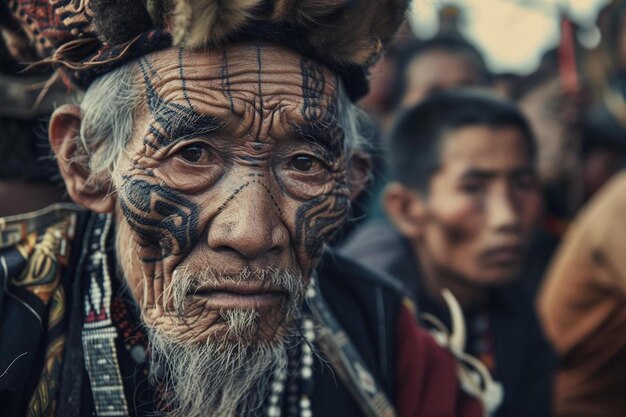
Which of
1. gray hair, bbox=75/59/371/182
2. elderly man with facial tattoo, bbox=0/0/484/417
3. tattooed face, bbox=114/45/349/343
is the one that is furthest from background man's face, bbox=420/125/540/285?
tattooed face, bbox=114/45/349/343

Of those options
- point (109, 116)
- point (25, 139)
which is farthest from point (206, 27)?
point (25, 139)

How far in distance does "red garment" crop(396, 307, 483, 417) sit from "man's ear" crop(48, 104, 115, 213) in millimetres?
1070

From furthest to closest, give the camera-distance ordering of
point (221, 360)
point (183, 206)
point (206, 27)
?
point (221, 360) < point (183, 206) < point (206, 27)

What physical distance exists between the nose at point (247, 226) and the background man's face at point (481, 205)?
6.64 ft

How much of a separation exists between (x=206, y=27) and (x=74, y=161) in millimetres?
620

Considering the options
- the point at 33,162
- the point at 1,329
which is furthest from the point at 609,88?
the point at 1,329

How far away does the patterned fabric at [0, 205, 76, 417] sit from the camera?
6.63 feet

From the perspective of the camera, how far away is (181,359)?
198 centimetres

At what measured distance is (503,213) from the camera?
12.0 ft

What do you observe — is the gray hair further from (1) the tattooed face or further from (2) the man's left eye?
(2) the man's left eye

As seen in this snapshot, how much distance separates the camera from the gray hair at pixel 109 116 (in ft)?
6.47

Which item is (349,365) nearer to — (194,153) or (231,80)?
(194,153)

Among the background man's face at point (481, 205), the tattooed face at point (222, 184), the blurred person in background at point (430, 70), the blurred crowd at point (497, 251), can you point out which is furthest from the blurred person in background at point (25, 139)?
the blurred person in background at point (430, 70)

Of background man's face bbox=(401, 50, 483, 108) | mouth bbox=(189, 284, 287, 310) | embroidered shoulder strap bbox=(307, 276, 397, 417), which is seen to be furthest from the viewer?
background man's face bbox=(401, 50, 483, 108)
